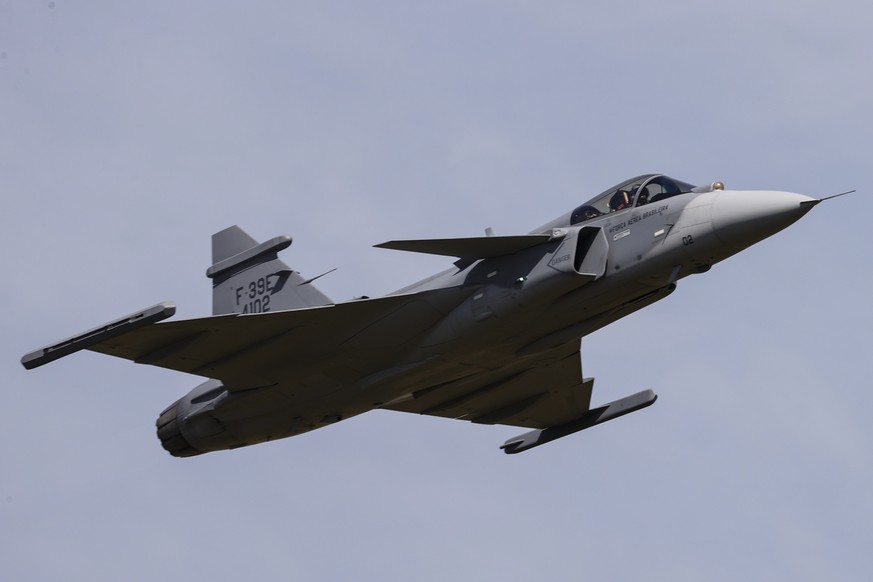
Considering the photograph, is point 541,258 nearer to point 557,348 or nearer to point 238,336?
point 557,348

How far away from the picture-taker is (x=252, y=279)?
28.5 meters

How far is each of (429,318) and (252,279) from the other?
5.33 metres

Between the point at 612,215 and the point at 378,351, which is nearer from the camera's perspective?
the point at 612,215

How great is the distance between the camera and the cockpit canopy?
23.8 metres

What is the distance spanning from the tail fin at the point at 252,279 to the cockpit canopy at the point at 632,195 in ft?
19.6

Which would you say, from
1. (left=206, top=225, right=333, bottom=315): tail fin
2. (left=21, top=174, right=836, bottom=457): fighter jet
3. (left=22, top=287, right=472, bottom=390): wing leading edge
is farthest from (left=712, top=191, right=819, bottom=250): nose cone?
(left=206, top=225, right=333, bottom=315): tail fin

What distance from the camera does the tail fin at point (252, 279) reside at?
1097 inches

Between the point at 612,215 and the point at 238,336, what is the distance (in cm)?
705

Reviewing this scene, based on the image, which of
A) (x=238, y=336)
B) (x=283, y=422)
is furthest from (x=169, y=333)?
(x=283, y=422)

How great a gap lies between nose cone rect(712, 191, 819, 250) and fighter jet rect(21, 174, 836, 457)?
0.02 m

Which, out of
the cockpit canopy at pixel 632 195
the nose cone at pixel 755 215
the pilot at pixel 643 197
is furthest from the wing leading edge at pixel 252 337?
the nose cone at pixel 755 215

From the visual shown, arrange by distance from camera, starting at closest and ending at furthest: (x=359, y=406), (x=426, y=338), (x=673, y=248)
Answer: (x=673, y=248), (x=426, y=338), (x=359, y=406)

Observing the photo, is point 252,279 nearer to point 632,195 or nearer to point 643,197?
point 632,195

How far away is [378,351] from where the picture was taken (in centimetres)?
2534
